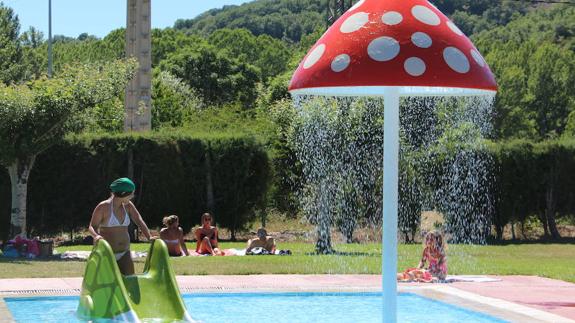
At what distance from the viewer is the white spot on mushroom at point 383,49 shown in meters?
7.42

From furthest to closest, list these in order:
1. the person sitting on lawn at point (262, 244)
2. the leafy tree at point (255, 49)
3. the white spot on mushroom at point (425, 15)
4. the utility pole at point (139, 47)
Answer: the leafy tree at point (255, 49) < the utility pole at point (139, 47) < the person sitting on lawn at point (262, 244) < the white spot on mushroom at point (425, 15)

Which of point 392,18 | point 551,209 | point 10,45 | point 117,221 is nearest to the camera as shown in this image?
point 392,18

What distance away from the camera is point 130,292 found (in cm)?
1026

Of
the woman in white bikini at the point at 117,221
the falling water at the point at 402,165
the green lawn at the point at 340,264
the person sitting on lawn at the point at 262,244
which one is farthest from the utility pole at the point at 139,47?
the woman in white bikini at the point at 117,221

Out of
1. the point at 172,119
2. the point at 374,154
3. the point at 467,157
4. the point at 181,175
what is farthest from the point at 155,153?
the point at 172,119

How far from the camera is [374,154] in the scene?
22.0m

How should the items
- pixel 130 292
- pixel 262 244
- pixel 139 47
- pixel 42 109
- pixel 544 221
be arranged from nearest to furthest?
pixel 130 292, pixel 42 109, pixel 262 244, pixel 544 221, pixel 139 47

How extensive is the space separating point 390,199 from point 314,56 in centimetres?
135

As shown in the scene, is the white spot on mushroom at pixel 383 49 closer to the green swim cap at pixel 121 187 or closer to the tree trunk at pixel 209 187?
the green swim cap at pixel 121 187

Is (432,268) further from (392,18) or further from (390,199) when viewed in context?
(392,18)

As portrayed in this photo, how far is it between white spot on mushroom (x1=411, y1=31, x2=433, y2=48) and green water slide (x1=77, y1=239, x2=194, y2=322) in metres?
4.05

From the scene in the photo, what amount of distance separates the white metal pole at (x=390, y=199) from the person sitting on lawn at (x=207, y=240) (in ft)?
37.9

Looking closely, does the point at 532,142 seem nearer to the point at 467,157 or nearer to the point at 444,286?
the point at 467,157

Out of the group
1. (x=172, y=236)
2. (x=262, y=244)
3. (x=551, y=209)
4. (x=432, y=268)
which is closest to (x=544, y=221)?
(x=551, y=209)
